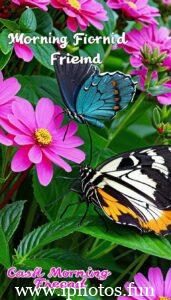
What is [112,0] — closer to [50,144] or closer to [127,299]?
[50,144]

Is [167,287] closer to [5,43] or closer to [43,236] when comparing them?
[43,236]

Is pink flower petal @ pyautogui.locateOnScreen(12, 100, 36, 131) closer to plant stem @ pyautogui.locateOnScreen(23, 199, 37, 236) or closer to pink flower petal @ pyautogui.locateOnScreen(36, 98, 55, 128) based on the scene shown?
pink flower petal @ pyautogui.locateOnScreen(36, 98, 55, 128)

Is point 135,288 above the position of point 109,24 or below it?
below

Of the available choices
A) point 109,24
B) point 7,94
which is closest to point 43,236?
point 7,94

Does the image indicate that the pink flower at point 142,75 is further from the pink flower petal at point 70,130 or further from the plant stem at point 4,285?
the plant stem at point 4,285

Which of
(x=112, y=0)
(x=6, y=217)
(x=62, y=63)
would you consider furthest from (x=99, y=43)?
(x=6, y=217)

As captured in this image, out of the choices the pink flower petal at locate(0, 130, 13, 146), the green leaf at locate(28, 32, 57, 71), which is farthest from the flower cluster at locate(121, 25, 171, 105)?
the pink flower petal at locate(0, 130, 13, 146)
